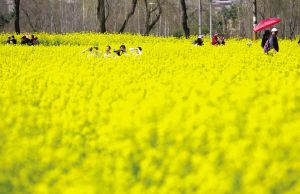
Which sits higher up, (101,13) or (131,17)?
(131,17)

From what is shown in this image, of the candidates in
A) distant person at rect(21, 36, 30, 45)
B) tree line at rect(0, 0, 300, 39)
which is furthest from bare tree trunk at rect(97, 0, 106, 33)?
tree line at rect(0, 0, 300, 39)

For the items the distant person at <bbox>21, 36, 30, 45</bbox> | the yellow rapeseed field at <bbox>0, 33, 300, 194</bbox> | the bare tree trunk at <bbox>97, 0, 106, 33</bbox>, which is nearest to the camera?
the yellow rapeseed field at <bbox>0, 33, 300, 194</bbox>

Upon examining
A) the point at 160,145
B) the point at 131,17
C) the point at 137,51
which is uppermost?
the point at 131,17

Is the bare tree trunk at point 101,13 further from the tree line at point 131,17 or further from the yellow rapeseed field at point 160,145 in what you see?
the tree line at point 131,17

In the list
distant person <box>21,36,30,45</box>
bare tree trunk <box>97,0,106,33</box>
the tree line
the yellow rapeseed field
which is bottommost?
the yellow rapeseed field

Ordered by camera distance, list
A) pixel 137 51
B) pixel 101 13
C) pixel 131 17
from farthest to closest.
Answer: pixel 131 17 < pixel 101 13 < pixel 137 51

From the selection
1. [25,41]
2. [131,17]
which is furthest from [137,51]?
[131,17]

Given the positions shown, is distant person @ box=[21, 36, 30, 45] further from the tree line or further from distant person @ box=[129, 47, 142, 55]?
the tree line

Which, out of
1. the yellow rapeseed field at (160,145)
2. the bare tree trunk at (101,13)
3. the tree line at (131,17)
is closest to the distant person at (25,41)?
the bare tree trunk at (101,13)

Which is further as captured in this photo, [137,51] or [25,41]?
[25,41]

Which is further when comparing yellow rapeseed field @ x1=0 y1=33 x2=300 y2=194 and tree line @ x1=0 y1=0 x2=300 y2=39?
tree line @ x1=0 y1=0 x2=300 y2=39

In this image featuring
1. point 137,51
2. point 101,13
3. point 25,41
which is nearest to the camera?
point 137,51

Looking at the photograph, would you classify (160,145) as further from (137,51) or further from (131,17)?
(131,17)

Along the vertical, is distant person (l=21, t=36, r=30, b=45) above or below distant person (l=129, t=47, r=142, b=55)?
above
